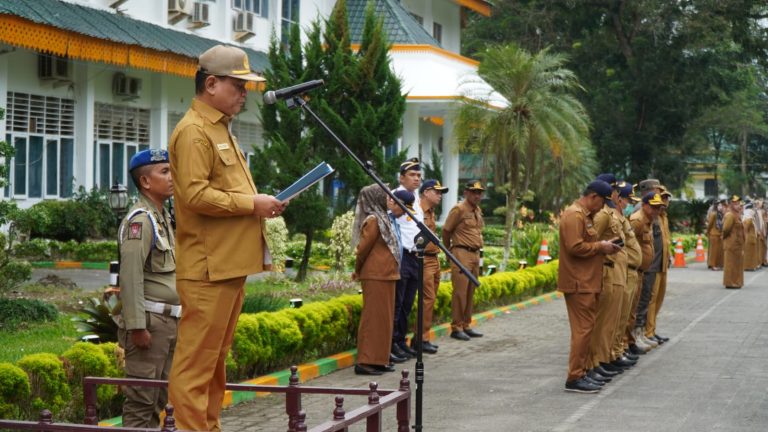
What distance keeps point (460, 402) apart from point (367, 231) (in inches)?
96.4

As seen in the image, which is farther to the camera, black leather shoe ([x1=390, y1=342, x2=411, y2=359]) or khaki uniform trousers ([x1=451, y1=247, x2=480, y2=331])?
khaki uniform trousers ([x1=451, y1=247, x2=480, y2=331])

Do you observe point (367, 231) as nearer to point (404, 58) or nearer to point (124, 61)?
point (124, 61)

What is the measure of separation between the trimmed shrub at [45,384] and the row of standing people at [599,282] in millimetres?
5081

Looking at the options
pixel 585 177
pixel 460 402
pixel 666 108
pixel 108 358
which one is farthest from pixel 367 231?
pixel 666 108

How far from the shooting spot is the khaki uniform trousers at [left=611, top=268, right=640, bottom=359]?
1263 centimetres

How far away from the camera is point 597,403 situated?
10547 mm

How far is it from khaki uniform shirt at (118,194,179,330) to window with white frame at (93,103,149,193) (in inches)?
825

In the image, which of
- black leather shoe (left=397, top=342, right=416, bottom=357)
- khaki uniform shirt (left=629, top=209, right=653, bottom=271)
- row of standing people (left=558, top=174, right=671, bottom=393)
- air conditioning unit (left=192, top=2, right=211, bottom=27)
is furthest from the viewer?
air conditioning unit (left=192, top=2, right=211, bottom=27)

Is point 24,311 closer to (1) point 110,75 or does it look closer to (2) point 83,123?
(2) point 83,123

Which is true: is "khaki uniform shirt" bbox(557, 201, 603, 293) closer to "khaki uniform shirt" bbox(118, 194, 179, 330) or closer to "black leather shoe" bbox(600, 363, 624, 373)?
"black leather shoe" bbox(600, 363, 624, 373)

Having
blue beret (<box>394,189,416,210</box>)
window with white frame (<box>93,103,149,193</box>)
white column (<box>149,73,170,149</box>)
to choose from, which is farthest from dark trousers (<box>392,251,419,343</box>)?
white column (<box>149,73,170,149</box>)

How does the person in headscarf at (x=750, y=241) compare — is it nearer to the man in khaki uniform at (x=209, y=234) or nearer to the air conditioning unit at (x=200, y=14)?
the air conditioning unit at (x=200, y=14)

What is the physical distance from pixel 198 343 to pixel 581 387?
6556mm

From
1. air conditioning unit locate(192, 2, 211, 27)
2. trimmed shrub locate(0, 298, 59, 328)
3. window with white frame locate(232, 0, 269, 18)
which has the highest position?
window with white frame locate(232, 0, 269, 18)
